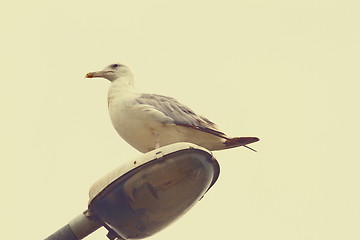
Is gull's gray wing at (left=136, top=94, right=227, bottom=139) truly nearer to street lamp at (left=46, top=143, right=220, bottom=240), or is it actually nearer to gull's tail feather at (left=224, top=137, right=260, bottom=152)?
gull's tail feather at (left=224, top=137, right=260, bottom=152)

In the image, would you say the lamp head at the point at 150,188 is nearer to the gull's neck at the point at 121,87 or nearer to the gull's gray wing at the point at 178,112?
the gull's gray wing at the point at 178,112

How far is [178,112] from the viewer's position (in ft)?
17.2

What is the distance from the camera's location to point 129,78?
6.04 m

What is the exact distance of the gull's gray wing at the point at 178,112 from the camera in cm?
515

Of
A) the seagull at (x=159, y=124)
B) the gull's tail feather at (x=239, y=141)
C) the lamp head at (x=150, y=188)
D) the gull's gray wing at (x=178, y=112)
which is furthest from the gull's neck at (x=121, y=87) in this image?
the lamp head at (x=150, y=188)

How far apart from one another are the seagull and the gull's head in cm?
55

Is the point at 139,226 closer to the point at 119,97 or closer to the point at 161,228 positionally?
the point at 161,228

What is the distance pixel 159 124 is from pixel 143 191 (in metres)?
1.51

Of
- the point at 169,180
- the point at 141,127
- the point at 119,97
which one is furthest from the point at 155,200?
the point at 119,97

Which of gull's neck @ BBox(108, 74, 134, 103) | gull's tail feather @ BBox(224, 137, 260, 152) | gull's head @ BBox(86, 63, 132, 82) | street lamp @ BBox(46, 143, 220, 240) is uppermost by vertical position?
gull's head @ BBox(86, 63, 132, 82)

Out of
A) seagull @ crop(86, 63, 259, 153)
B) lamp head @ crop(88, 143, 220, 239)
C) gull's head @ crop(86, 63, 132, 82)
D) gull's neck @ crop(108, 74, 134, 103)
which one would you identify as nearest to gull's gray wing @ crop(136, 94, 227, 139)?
seagull @ crop(86, 63, 259, 153)

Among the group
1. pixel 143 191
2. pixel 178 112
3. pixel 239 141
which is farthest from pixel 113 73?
pixel 143 191

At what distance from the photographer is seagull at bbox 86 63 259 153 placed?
5.06 metres

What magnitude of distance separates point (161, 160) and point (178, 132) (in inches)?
62.1
